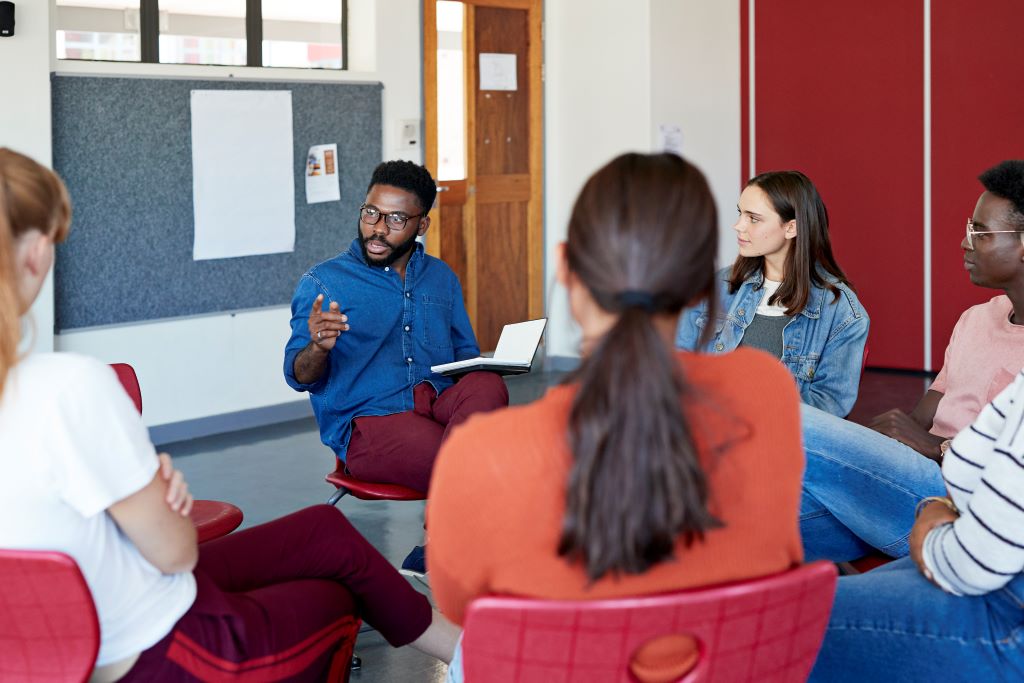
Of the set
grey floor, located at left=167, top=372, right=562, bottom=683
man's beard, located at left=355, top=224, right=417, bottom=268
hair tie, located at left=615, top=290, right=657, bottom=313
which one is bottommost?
grey floor, located at left=167, top=372, right=562, bottom=683

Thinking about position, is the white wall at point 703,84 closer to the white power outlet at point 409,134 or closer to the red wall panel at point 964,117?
the red wall panel at point 964,117

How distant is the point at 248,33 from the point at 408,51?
81 cm

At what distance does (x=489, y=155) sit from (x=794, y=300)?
3.53m

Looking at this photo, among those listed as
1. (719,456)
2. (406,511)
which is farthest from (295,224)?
(719,456)

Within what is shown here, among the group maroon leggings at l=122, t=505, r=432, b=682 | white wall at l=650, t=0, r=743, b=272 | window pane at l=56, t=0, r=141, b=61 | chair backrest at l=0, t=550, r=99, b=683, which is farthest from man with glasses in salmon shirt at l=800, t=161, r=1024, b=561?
white wall at l=650, t=0, r=743, b=272

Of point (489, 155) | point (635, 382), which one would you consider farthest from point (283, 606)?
point (489, 155)

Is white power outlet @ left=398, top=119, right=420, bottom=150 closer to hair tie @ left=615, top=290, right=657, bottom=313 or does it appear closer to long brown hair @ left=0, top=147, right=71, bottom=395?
long brown hair @ left=0, top=147, right=71, bottom=395

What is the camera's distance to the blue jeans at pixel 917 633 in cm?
155

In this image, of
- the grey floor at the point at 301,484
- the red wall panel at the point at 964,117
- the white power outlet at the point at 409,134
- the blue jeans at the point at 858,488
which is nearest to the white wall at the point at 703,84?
the red wall panel at the point at 964,117

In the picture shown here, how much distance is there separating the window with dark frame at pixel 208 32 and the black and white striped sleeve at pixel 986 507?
148 inches

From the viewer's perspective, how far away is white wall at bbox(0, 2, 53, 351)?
13.7ft

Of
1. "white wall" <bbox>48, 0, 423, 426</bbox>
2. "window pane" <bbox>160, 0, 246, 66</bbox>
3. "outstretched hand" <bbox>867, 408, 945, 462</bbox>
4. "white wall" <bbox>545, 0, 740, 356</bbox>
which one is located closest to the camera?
"outstretched hand" <bbox>867, 408, 945, 462</bbox>

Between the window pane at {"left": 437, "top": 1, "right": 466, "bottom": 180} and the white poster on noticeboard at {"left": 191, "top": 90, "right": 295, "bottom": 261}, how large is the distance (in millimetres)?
1021

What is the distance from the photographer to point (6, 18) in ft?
13.5
